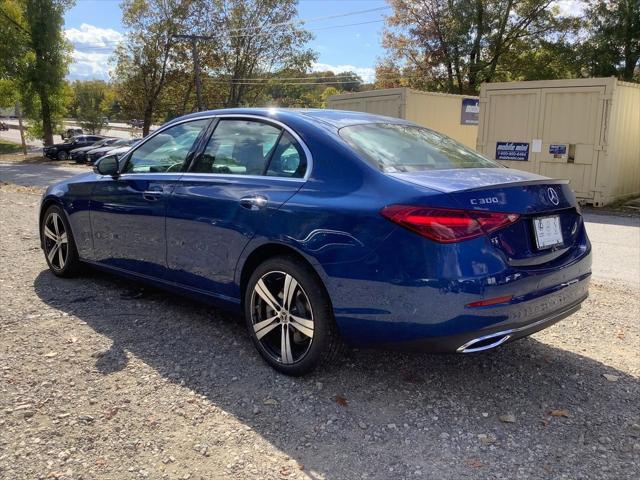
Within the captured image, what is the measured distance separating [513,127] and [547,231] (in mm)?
11755

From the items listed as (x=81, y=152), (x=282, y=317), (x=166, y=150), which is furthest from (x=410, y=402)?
(x=81, y=152)

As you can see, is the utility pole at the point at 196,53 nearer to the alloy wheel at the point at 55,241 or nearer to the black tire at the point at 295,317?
the alloy wheel at the point at 55,241

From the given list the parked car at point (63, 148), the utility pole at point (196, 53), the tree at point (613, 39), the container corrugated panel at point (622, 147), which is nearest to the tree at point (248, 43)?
the utility pole at point (196, 53)

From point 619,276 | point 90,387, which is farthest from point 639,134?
point 90,387

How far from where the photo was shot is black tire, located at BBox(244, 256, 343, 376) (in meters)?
3.31

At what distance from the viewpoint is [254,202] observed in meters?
3.60

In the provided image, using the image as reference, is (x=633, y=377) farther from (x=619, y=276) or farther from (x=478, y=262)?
(x=619, y=276)

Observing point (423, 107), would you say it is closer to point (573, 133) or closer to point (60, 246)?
point (573, 133)

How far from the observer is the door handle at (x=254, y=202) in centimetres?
355

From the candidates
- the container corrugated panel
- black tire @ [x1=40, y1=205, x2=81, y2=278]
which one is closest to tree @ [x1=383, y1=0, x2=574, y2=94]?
the container corrugated panel

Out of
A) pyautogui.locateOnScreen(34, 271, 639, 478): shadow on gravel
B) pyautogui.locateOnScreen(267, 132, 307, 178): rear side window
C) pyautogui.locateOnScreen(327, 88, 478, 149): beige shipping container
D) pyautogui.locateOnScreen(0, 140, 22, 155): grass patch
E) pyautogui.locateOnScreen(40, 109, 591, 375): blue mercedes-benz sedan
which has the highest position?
pyautogui.locateOnScreen(327, 88, 478, 149): beige shipping container

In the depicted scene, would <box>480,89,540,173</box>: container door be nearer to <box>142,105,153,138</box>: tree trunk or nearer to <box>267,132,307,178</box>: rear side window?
<box>267,132,307,178</box>: rear side window

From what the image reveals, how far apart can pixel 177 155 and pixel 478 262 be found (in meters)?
2.52

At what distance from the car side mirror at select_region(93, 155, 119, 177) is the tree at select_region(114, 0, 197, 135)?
3520 centimetres
